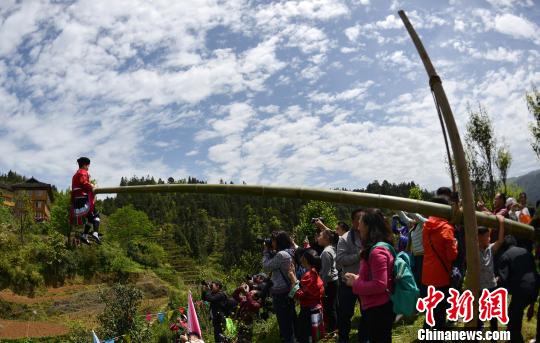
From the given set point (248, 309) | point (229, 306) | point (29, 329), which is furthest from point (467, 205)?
point (29, 329)

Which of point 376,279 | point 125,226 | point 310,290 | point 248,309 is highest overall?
point 125,226

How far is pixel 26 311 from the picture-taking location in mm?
51219

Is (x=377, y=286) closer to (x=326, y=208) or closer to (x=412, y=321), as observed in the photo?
(x=412, y=321)

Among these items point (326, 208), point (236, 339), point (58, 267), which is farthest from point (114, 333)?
point (58, 267)

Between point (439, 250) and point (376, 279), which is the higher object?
point (439, 250)

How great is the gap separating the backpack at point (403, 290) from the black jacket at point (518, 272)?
1804 millimetres

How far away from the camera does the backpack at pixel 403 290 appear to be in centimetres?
420

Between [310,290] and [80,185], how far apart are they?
4299mm

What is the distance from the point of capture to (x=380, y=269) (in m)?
4.23

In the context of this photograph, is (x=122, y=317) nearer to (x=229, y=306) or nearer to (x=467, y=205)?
(x=229, y=306)

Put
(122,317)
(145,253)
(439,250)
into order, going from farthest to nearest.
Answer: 1. (145,253)
2. (122,317)
3. (439,250)

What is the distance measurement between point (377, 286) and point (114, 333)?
1659 cm

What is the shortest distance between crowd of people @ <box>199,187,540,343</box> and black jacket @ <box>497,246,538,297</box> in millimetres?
10

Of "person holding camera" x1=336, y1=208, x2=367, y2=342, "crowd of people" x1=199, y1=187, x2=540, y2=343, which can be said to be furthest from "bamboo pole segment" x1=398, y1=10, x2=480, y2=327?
"person holding camera" x1=336, y1=208, x2=367, y2=342
